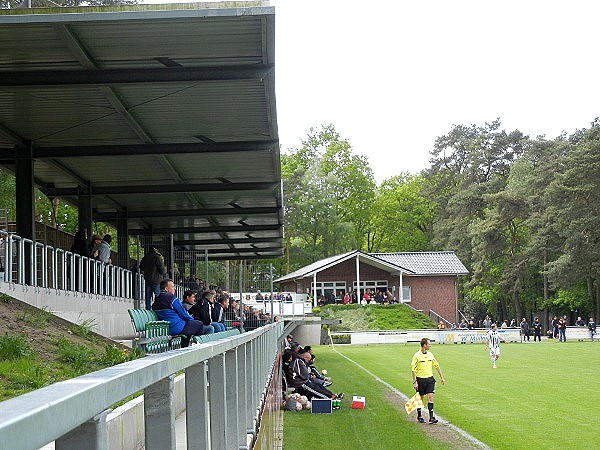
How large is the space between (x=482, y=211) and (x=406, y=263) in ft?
52.2

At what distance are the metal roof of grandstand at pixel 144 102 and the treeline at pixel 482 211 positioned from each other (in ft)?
159

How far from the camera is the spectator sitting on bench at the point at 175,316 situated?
13359 mm

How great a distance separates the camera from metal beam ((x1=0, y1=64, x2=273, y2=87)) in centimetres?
1733

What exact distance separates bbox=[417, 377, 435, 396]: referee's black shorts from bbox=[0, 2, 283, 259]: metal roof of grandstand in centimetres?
644

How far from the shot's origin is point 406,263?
89.9 metres

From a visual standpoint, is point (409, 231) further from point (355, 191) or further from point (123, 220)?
point (123, 220)

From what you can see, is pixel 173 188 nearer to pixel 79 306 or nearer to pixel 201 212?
pixel 201 212

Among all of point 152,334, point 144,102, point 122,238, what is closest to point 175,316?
point 152,334

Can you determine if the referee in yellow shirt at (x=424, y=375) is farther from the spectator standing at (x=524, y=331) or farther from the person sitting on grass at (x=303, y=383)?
the spectator standing at (x=524, y=331)

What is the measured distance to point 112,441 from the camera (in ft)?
17.6

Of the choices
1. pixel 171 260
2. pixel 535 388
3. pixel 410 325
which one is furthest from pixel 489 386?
pixel 410 325

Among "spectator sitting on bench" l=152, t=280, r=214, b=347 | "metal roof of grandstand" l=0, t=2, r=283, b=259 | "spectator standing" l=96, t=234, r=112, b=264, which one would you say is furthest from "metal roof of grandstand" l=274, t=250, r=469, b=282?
"spectator sitting on bench" l=152, t=280, r=214, b=347

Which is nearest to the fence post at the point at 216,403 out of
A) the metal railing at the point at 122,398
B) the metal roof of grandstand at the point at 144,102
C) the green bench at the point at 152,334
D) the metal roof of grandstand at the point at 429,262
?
the metal railing at the point at 122,398

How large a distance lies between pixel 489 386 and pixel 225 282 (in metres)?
12.1
